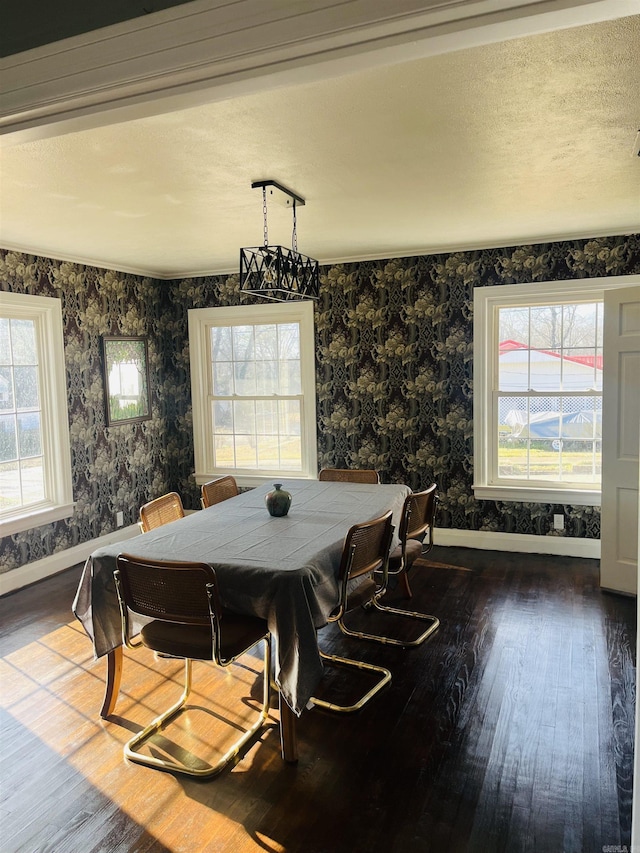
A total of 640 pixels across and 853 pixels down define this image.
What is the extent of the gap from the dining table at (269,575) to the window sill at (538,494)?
1.96 m

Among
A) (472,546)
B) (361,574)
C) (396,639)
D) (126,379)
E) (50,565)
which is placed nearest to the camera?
(361,574)

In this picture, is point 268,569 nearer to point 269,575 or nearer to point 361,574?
point 269,575

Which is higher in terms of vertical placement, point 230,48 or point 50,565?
point 230,48

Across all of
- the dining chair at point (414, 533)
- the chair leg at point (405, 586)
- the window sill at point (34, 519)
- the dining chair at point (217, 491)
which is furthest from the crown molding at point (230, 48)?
the window sill at point (34, 519)

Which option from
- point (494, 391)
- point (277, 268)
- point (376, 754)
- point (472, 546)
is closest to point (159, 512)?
point (277, 268)

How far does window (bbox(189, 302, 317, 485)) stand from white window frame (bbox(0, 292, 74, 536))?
1.48 meters

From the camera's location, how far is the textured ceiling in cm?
207

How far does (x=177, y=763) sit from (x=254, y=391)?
4019 mm

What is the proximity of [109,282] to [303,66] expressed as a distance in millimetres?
5069

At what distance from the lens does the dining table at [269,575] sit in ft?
8.22

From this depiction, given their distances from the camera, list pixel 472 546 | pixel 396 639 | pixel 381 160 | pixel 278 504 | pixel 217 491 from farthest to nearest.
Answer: pixel 472 546 → pixel 217 491 → pixel 396 639 → pixel 278 504 → pixel 381 160

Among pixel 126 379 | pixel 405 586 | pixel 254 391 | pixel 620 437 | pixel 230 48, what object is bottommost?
pixel 405 586

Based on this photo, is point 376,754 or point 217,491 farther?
point 217,491

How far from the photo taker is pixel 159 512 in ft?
12.1
